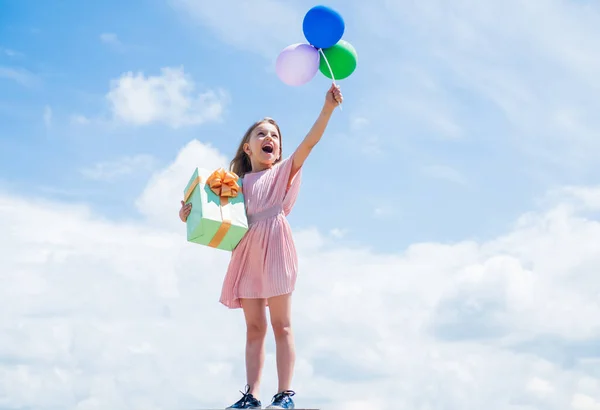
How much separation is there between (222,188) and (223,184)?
3cm

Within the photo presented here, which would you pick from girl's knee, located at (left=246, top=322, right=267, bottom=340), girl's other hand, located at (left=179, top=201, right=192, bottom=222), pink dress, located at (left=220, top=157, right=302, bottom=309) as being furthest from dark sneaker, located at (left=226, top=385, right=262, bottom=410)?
girl's other hand, located at (left=179, top=201, right=192, bottom=222)

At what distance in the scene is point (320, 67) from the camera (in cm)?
567

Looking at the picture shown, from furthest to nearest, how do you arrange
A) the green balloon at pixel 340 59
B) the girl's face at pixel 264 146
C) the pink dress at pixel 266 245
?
the girl's face at pixel 264 146 → the green balloon at pixel 340 59 → the pink dress at pixel 266 245

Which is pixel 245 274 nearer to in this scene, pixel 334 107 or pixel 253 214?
pixel 253 214

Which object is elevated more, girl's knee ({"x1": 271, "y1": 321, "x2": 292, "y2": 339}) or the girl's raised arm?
the girl's raised arm

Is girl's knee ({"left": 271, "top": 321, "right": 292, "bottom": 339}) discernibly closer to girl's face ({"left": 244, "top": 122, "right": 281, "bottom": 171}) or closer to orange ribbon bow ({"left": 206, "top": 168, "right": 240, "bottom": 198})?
orange ribbon bow ({"left": 206, "top": 168, "right": 240, "bottom": 198})

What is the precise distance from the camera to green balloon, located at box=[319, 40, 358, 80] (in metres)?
5.55

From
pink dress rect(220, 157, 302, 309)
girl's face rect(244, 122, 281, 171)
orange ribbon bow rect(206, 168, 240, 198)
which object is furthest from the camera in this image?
girl's face rect(244, 122, 281, 171)

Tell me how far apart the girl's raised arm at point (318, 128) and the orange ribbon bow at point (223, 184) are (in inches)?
19.9

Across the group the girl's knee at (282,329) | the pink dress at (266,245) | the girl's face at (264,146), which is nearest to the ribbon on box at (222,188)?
the pink dress at (266,245)

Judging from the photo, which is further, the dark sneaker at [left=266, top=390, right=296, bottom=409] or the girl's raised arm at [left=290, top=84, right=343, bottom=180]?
the girl's raised arm at [left=290, top=84, right=343, bottom=180]

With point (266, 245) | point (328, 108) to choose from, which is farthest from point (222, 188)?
point (328, 108)

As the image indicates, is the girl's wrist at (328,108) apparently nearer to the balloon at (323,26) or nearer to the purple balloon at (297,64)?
the purple balloon at (297,64)

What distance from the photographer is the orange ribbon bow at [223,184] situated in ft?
17.7
